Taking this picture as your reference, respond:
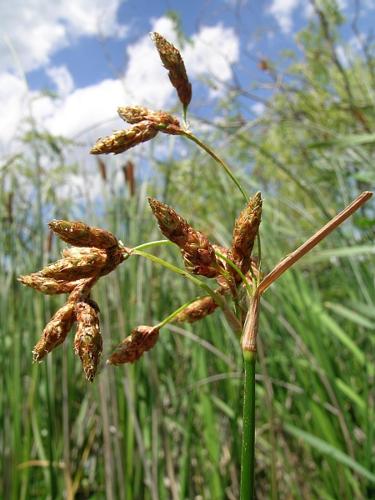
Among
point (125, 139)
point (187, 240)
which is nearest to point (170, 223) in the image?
point (187, 240)

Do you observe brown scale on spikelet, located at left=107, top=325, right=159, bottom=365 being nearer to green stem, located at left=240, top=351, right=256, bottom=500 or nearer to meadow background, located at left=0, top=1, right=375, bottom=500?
green stem, located at left=240, top=351, right=256, bottom=500

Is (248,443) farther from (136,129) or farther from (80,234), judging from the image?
(136,129)

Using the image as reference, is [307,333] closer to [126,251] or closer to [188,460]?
[188,460]

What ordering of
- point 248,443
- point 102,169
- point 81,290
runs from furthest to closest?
point 102,169 < point 81,290 < point 248,443

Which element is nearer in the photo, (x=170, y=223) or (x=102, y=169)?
(x=170, y=223)

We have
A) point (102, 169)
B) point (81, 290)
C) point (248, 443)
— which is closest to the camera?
point (248, 443)

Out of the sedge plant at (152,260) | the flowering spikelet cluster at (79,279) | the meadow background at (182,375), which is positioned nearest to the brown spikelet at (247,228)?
the sedge plant at (152,260)

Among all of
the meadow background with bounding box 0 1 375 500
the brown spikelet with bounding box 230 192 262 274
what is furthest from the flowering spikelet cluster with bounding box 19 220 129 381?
the meadow background with bounding box 0 1 375 500

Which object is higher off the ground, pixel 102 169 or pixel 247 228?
pixel 102 169
